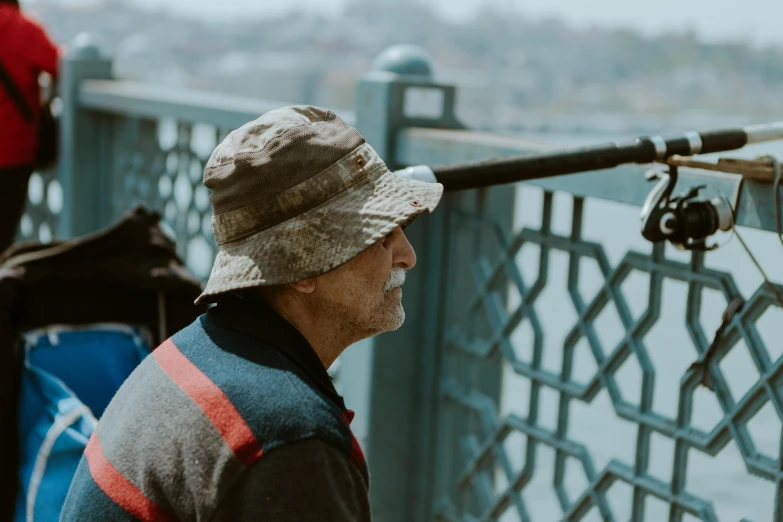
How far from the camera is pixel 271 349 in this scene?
159cm

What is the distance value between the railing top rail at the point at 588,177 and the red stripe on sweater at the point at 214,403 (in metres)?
1.06

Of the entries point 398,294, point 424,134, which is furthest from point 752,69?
point 398,294

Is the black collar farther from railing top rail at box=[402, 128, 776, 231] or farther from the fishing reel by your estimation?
railing top rail at box=[402, 128, 776, 231]

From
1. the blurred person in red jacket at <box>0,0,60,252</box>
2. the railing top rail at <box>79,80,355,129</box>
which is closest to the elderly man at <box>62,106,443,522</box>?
the railing top rail at <box>79,80,355,129</box>

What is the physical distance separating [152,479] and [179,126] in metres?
3.14

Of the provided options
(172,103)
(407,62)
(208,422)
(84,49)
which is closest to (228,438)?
(208,422)

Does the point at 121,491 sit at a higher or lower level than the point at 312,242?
lower

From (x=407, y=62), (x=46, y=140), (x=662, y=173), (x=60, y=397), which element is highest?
(x=407, y=62)

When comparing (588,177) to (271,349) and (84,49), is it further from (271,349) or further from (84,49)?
(84,49)

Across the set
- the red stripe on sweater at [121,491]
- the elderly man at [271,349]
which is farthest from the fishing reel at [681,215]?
the red stripe on sweater at [121,491]

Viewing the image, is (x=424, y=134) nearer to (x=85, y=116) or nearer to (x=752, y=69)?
(x=85, y=116)

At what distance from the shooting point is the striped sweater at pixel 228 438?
4.67 feet

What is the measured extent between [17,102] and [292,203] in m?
3.86

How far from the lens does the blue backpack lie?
94.5 inches
